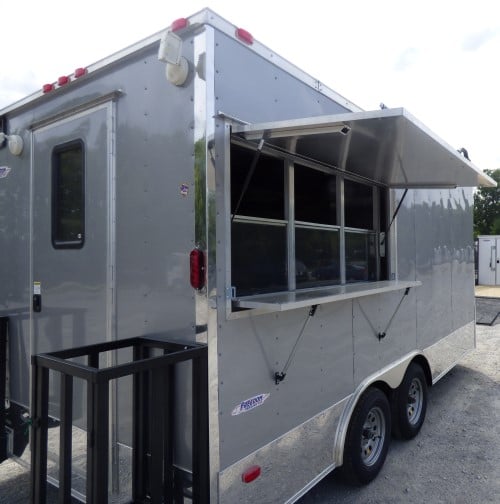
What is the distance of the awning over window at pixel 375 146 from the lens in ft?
7.28

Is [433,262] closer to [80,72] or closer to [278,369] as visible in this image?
[278,369]

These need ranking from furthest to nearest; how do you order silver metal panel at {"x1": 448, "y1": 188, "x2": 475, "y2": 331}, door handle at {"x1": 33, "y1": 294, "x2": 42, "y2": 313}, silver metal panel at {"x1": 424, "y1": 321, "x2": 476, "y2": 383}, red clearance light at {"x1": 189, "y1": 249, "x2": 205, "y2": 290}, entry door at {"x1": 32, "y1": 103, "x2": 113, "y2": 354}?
silver metal panel at {"x1": 448, "y1": 188, "x2": 475, "y2": 331}, silver metal panel at {"x1": 424, "y1": 321, "x2": 476, "y2": 383}, door handle at {"x1": 33, "y1": 294, "x2": 42, "y2": 313}, entry door at {"x1": 32, "y1": 103, "x2": 113, "y2": 354}, red clearance light at {"x1": 189, "y1": 249, "x2": 205, "y2": 290}

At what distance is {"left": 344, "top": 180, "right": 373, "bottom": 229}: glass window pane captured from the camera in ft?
12.0

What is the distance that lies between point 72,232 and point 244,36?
60.1 inches

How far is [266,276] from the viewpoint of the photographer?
9.03 ft

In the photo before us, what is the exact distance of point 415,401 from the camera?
426cm

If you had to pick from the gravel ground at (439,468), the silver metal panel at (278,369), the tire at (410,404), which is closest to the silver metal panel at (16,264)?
the gravel ground at (439,468)

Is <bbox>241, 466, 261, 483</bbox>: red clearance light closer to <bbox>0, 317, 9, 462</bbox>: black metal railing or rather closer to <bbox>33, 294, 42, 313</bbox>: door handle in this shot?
<bbox>33, 294, 42, 313</bbox>: door handle

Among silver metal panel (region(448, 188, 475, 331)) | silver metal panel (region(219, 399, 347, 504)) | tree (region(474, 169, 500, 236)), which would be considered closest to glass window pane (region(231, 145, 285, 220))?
silver metal panel (region(219, 399, 347, 504))

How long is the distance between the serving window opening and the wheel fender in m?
0.74

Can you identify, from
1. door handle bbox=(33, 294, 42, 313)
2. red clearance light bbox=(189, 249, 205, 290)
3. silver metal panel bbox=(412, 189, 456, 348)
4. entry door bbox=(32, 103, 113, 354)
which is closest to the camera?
red clearance light bbox=(189, 249, 205, 290)

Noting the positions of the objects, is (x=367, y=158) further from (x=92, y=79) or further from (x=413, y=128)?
(x=92, y=79)

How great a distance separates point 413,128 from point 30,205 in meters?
2.46

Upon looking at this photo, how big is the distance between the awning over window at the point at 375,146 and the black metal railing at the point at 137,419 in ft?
3.92
